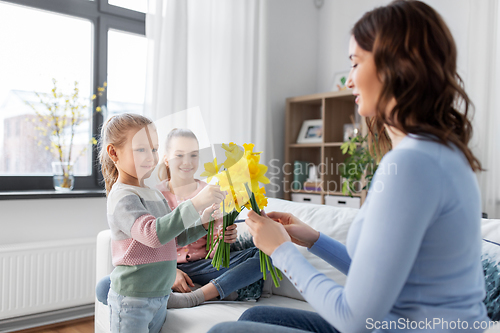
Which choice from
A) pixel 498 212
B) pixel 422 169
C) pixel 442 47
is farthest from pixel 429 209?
pixel 498 212

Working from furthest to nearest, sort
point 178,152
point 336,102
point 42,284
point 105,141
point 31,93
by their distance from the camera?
point 336,102, point 31,93, point 42,284, point 105,141, point 178,152

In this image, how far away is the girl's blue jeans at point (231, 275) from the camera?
5.48 ft

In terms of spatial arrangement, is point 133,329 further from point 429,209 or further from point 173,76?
point 173,76

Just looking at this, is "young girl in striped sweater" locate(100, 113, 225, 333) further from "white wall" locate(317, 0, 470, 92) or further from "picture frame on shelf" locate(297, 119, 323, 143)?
"white wall" locate(317, 0, 470, 92)

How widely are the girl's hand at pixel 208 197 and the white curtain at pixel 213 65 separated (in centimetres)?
148

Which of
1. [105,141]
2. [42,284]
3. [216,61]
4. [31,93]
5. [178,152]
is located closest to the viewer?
[178,152]

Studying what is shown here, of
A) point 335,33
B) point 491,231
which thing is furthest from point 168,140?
point 335,33

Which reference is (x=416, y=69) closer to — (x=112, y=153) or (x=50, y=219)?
(x=112, y=153)

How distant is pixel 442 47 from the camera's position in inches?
28.8

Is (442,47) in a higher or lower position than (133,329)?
higher

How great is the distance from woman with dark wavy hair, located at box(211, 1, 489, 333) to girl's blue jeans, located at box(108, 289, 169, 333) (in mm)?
540

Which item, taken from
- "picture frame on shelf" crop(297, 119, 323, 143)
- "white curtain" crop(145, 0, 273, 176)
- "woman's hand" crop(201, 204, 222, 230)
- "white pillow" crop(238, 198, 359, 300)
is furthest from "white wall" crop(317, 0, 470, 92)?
"woman's hand" crop(201, 204, 222, 230)

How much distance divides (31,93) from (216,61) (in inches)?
51.6

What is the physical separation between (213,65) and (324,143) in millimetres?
1151
